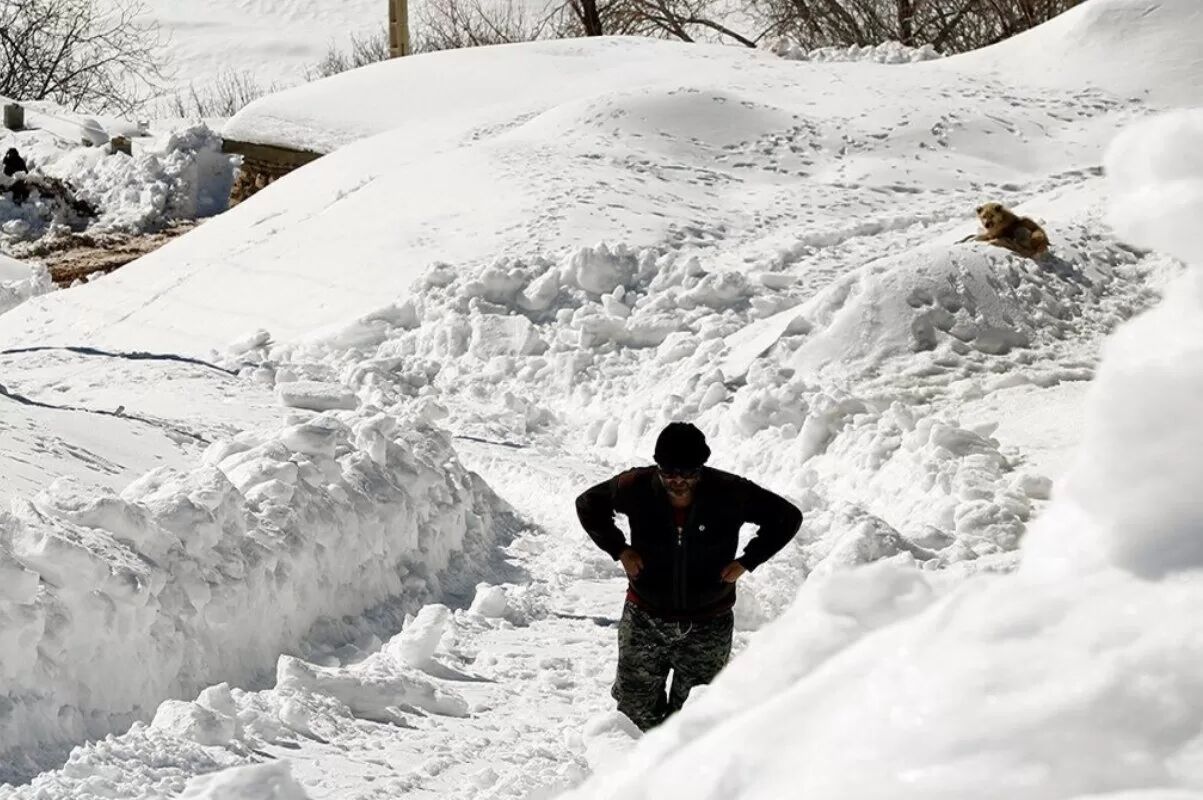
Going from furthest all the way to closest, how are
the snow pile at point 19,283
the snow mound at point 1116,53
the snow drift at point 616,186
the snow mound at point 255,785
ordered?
the snow mound at point 1116,53 → the snow pile at point 19,283 → the snow drift at point 616,186 → the snow mound at point 255,785

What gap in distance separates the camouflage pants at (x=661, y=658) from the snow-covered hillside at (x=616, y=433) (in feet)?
0.73

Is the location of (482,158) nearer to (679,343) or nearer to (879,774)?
(679,343)

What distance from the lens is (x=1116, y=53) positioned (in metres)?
19.7

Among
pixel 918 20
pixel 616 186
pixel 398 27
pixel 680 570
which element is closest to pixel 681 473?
pixel 680 570

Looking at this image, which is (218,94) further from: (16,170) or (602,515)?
(602,515)

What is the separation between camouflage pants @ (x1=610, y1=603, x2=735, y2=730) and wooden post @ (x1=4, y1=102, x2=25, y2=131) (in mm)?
22095

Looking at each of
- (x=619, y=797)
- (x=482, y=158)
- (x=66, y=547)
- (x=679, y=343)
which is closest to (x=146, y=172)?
(x=482, y=158)

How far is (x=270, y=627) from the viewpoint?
7.28 m

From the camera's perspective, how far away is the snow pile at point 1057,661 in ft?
6.20

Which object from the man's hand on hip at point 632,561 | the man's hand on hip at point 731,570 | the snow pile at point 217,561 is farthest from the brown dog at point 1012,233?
the man's hand on hip at point 632,561

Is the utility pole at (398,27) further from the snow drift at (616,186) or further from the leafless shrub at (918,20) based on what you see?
the leafless shrub at (918,20)

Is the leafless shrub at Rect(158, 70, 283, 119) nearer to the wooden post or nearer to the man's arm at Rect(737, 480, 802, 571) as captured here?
the wooden post

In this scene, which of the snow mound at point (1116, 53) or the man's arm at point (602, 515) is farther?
the snow mound at point (1116, 53)

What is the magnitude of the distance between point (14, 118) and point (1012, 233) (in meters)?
17.0
